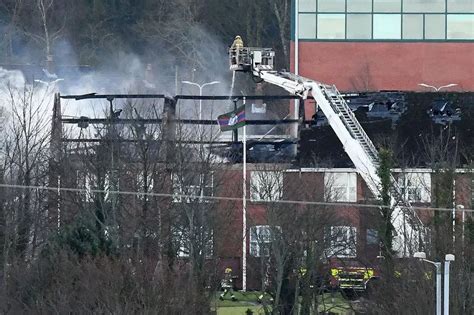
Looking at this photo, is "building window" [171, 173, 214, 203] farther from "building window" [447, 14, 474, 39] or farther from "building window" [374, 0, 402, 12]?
"building window" [447, 14, 474, 39]

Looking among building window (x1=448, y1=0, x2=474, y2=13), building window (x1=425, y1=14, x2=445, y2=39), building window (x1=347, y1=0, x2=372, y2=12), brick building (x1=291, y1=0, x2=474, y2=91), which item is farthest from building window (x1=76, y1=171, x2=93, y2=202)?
building window (x1=448, y1=0, x2=474, y2=13)

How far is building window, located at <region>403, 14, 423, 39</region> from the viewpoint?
7138 cm

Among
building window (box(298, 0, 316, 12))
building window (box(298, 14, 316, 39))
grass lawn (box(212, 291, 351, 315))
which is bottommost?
grass lawn (box(212, 291, 351, 315))

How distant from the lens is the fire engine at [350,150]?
43.6 metres

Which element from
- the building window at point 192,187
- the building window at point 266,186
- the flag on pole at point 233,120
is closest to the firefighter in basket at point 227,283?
the building window at point 266,186

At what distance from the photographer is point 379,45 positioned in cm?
7194

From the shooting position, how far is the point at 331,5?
2776 inches

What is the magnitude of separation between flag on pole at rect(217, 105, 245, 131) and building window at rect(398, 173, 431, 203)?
603cm

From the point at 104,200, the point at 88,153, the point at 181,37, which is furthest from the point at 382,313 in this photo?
the point at 181,37

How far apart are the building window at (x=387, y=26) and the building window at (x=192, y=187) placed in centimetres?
2302

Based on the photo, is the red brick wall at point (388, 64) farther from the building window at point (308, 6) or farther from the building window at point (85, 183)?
the building window at point (85, 183)

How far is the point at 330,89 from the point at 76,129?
495 inches

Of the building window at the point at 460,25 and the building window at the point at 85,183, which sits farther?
the building window at the point at 460,25

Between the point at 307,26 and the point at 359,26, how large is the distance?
246cm
